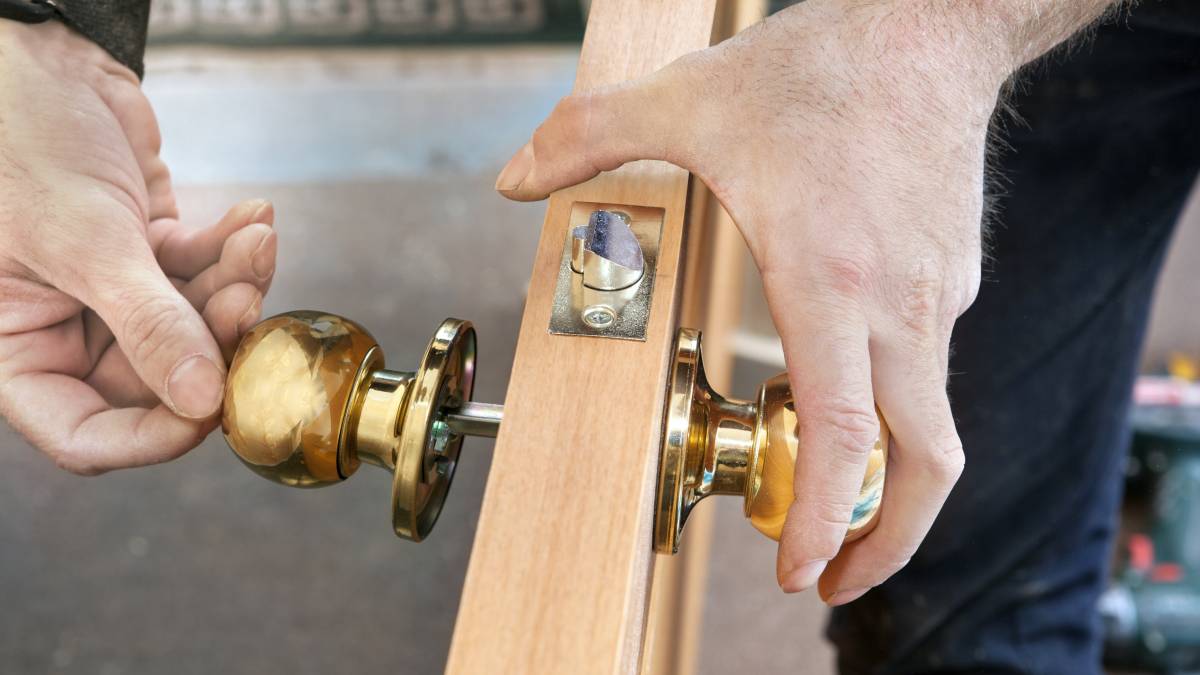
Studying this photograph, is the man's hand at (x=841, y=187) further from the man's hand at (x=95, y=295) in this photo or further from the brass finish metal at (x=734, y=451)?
the man's hand at (x=95, y=295)

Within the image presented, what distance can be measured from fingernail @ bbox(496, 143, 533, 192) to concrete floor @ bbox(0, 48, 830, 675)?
89 millimetres

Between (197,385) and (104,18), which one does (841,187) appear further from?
(104,18)

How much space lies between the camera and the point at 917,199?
44 centimetres

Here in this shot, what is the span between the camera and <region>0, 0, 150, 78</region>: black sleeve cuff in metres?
0.53

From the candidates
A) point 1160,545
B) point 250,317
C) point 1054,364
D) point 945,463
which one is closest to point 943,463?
point 945,463

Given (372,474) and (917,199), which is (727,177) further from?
(372,474)

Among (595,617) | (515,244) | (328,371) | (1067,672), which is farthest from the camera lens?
(515,244)

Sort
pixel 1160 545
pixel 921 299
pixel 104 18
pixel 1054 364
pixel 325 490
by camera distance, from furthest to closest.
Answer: pixel 1160 545 < pixel 325 490 < pixel 1054 364 < pixel 104 18 < pixel 921 299

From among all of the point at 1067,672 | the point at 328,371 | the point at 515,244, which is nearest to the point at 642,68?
the point at 328,371

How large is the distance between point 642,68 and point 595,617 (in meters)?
0.26

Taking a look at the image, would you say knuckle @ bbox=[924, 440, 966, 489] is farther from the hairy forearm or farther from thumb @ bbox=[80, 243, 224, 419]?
thumb @ bbox=[80, 243, 224, 419]

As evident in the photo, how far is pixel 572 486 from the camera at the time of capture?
338 mm

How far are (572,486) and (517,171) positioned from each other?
18cm

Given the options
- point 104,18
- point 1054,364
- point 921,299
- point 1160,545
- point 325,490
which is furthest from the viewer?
point 1160,545
